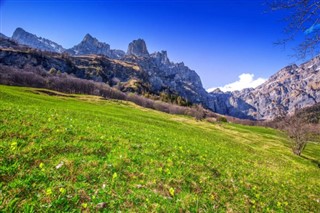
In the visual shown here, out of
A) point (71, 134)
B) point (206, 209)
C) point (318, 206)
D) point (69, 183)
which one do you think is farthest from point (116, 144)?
point (318, 206)

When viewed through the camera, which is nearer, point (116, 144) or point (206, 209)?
point (206, 209)

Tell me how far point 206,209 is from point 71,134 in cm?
1067

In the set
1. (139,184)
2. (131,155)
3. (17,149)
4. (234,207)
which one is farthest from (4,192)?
(234,207)

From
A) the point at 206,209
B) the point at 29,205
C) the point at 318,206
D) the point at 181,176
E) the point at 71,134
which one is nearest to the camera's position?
the point at 29,205

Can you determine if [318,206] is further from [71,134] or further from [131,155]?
[71,134]

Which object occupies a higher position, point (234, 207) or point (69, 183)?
point (69, 183)

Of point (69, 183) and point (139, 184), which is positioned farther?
point (139, 184)

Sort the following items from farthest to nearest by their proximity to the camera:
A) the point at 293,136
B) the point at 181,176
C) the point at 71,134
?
the point at 293,136
the point at 71,134
the point at 181,176

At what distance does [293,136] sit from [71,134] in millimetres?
54833

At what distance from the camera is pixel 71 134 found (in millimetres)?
14641

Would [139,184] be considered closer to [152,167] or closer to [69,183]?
[152,167]

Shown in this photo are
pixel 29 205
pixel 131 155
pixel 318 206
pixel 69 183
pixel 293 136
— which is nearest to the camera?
pixel 29 205

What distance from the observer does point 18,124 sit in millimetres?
13773

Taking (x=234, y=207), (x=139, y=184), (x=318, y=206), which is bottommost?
(x=318, y=206)
